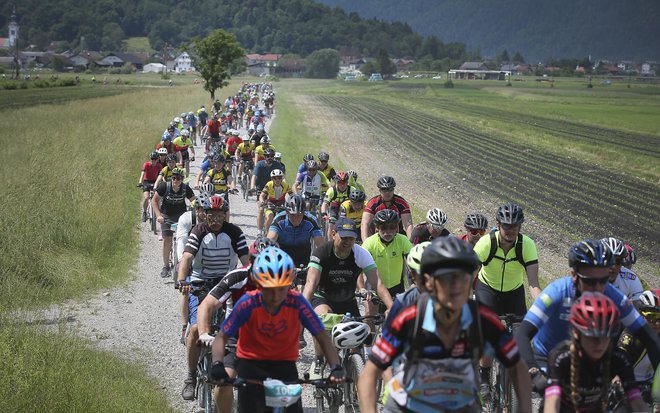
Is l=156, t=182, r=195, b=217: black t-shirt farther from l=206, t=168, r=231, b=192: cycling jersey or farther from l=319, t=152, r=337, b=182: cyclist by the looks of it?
l=319, t=152, r=337, b=182: cyclist

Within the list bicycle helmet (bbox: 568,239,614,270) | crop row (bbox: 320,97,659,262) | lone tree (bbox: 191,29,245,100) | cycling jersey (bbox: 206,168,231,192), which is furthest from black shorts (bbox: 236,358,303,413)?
lone tree (bbox: 191,29,245,100)

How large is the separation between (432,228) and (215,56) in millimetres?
62829

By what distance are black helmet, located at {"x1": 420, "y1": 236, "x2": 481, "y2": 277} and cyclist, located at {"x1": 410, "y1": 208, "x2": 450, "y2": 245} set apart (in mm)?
6425

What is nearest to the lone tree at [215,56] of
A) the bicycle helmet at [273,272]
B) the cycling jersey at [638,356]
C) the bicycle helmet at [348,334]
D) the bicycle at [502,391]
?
the bicycle at [502,391]

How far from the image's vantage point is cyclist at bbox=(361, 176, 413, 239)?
12.6 meters

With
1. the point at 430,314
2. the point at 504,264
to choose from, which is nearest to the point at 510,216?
the point at 504,264

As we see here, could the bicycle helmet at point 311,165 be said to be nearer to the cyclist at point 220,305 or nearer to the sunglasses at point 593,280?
the cyclist at point 220,305

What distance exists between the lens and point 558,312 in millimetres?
6066

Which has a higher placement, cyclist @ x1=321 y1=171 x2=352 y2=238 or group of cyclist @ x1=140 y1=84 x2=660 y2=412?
group of cyclist @ x1=140 y1=84 x2=660 y2=412

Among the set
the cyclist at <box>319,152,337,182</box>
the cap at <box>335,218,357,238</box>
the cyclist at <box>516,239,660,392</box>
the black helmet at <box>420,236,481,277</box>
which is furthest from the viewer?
the cyclist at <box>319,152,337,182</box>

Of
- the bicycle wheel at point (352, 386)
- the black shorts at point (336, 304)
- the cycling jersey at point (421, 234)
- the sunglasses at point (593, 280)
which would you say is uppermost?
the sunglasses at point (593, 280)

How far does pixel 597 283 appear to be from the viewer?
5699mm

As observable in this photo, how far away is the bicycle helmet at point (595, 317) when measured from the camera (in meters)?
4.77

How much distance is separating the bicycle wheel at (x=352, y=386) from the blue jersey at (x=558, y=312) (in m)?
2.19
